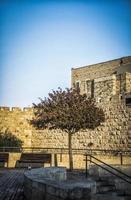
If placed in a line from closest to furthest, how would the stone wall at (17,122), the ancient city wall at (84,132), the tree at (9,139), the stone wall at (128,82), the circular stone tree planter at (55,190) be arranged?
the circular stone tree planter at (55,190)
the ancient city wall at (84,132)
the tree at (9,139)
the stone wall at (17,122)
the stone wall at (128,82)

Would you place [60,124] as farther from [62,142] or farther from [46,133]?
[46,133]

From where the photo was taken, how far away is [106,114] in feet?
76.3

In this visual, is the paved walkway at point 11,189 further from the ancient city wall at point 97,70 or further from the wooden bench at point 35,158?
the ancient city wall at point 97,70

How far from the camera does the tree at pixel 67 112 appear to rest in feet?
55.7

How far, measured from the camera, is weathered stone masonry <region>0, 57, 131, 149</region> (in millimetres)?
22328

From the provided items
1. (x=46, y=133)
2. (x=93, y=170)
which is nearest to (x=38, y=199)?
(x=93, y=170)

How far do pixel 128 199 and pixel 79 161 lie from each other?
8739 mm

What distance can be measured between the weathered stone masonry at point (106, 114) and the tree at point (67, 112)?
4.64 meters

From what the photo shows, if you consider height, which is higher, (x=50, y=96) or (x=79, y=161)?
(x=50, y=96)

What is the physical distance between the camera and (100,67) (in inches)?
1646

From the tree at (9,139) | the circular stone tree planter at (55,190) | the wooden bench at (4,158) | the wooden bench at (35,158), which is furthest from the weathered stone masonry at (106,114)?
the circular stone tree planter at (55,190)

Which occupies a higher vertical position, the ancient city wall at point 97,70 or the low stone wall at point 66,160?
the ancient city wall at point 97,70

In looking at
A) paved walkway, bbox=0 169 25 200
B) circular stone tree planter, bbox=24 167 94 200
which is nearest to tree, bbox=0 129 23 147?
paved walkway, bbox=0 169 25 200

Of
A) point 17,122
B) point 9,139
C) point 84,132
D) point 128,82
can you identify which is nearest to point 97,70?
point 128,82
